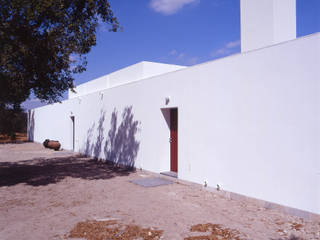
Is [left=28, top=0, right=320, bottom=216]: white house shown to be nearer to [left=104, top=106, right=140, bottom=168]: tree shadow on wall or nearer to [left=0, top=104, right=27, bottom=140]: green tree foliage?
[left=104, top=106, right=140, bottom=168]: tree shadow on wall

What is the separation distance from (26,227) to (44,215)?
650 millimetres

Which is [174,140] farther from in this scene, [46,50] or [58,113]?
[58,113]

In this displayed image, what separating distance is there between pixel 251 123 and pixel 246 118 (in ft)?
0.56

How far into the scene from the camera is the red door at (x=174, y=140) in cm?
848

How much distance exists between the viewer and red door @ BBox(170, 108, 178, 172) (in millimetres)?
8484

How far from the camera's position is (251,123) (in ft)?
18.6

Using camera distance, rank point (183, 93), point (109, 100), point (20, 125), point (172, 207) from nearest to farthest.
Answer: point (172, 207), point (183, 93), point (109, 100), point (20, 125)

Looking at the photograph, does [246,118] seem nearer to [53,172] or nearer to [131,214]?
[131,214]

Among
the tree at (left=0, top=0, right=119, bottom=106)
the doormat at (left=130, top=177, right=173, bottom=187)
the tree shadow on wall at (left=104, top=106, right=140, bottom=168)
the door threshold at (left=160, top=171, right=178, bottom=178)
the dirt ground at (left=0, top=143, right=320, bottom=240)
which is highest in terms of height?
the tree at (left=0, top=0, right=119, bottom=106)

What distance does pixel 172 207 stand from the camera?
17.9 ft

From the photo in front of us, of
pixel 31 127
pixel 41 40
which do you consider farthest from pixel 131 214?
pixel 31 127

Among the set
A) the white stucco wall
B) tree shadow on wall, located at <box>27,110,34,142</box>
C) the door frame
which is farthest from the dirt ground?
tree shadow on wall, located at <box>27,110,34,142</box>

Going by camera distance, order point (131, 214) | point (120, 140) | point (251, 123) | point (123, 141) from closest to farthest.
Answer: point (131, 214)
point (251, 123)
point (123, 141)
point (120, 140)

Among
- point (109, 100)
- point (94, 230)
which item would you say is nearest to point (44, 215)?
point (94, 230)
